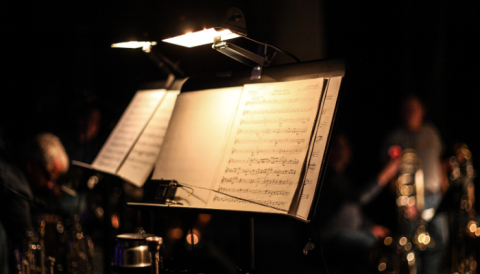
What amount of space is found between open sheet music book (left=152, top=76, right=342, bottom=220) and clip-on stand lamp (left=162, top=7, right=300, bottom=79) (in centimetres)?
10

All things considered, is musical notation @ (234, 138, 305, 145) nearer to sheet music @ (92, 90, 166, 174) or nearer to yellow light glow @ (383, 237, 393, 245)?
sheet music @ (92, 90, 166, 174)

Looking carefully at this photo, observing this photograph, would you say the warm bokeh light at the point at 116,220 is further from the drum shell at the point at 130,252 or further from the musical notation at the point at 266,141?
the musical notation at the point at 266,141

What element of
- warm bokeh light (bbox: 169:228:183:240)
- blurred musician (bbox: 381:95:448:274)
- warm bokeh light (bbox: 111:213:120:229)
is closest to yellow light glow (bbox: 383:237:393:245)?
blurred musician (bbox: 381:95:448:274)

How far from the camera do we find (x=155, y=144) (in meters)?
1.87

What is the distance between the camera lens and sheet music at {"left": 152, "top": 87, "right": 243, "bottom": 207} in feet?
4.92

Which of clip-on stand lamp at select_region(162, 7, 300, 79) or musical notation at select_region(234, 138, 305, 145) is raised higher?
clip-on stand lamp at select_region(162, 7, 300, 79)

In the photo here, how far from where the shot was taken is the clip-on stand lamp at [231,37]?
4.46 ft

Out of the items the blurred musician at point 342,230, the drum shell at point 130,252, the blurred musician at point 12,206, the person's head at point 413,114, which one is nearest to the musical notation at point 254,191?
the drum shell at point 130,252

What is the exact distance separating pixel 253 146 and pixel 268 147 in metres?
0.07

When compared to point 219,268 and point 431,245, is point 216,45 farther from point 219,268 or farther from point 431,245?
point 431,245

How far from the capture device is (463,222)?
103 inches

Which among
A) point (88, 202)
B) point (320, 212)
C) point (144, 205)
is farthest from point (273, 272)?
point (144, 205)

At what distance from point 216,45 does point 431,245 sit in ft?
8.10

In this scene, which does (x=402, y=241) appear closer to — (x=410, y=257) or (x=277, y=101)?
(x=410, y=257)
